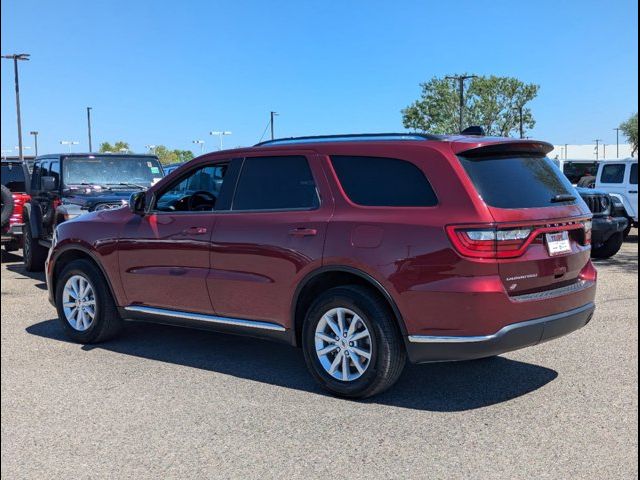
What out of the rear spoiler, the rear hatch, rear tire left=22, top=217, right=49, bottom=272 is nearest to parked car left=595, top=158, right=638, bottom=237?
the rear spoiler

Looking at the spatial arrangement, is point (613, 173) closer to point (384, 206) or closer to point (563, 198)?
point (563, 198)

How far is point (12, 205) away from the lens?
431 inches

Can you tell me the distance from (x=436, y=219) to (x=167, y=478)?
214cm

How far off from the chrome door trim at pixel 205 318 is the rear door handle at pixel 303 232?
68 cm

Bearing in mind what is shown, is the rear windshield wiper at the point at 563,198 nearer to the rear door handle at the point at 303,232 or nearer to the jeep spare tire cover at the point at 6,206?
the rear door handle at the point at 303,232

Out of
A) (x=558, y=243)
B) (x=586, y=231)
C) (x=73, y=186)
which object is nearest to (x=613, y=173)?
(x=73, y=186)

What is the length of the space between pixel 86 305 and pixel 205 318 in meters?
1.45

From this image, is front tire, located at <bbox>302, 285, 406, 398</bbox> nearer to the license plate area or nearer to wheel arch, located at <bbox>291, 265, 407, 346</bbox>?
wheel arch, located at <bbox>291, 265, 407, 346</bbox>

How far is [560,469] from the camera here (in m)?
Result: 3.55

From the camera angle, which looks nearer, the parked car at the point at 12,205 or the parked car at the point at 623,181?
the parked car at the point at 12,205

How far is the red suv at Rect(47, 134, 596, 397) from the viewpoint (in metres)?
4.24

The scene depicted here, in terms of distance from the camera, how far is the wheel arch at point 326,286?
14.6ft

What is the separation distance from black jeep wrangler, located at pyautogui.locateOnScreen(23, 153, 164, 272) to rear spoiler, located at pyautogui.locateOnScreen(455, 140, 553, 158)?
6.39m

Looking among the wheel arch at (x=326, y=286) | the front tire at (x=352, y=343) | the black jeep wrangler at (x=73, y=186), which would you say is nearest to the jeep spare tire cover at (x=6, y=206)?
the black jeep wrangler at (x=73, y=186)
